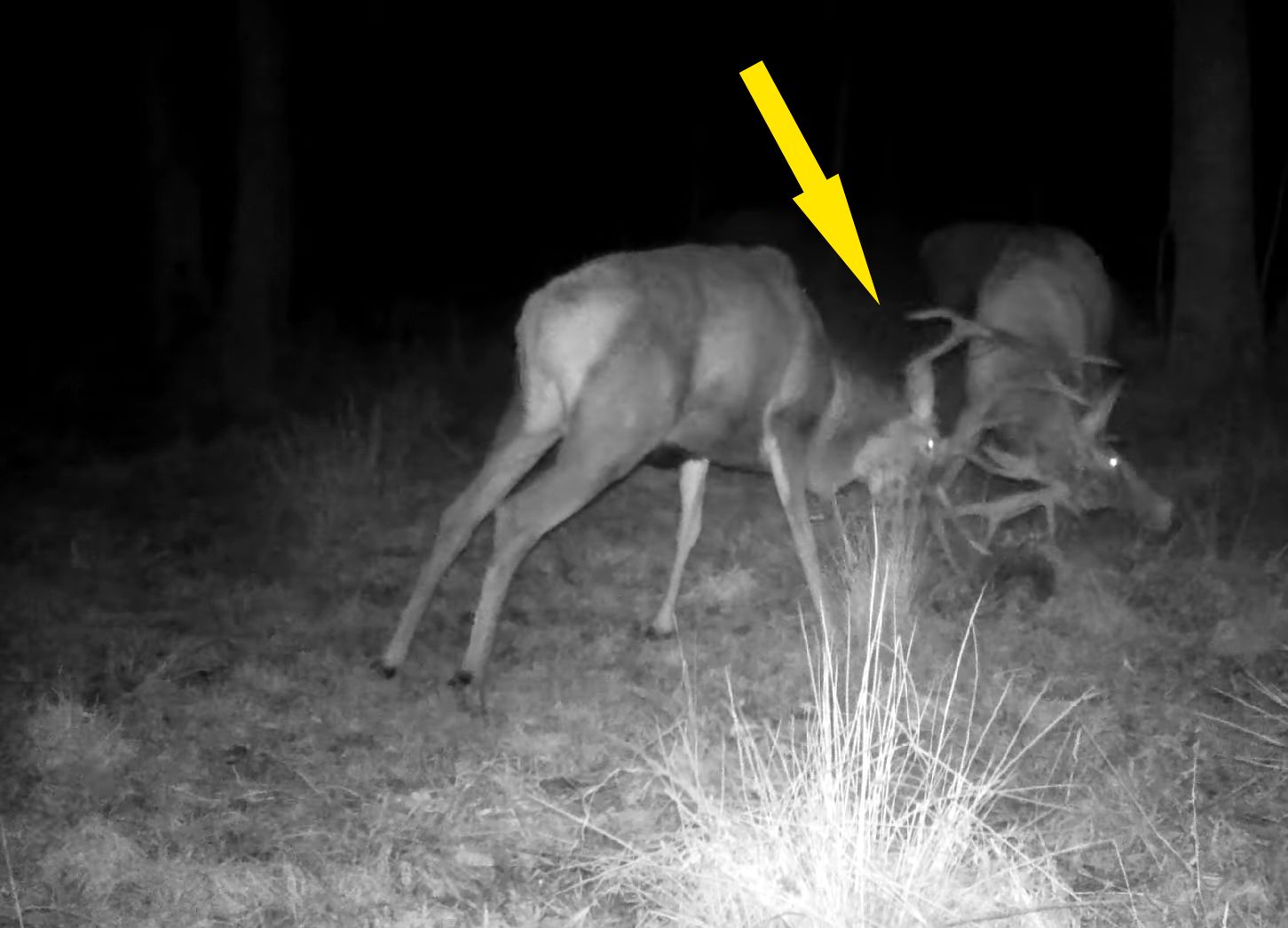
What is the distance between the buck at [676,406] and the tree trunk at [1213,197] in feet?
17.2

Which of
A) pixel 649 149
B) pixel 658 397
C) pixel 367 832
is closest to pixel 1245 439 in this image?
pixel 658 397

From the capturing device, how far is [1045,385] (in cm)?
767

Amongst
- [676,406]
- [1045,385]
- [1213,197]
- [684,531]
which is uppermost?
[1213,197]

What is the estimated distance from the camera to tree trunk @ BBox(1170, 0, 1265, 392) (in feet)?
37.9

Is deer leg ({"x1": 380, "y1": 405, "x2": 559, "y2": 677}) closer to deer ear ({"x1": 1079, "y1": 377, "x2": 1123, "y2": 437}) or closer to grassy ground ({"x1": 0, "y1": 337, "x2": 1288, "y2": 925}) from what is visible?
grassy ground ({"x1": 0, "y1": 337, "x2": 1288, "y2": 925})

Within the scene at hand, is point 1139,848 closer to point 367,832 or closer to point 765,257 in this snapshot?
point 367,832

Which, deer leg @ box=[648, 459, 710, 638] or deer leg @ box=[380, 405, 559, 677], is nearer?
deer leg @ box=[380, 405, 559, 677]

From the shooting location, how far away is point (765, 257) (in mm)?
7219

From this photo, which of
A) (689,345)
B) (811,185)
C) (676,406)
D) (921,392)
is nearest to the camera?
(676,406)

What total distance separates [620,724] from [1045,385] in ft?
11.1

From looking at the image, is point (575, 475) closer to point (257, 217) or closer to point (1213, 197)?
point (257, 217)

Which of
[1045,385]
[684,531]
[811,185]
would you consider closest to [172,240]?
[684,531]

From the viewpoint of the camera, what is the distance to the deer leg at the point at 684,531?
6.91 meters

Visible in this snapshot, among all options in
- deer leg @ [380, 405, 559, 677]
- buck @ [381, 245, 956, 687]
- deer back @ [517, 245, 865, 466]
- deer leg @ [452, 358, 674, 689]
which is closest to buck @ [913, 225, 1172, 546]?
buck @ [381, 245, 956, 687]
